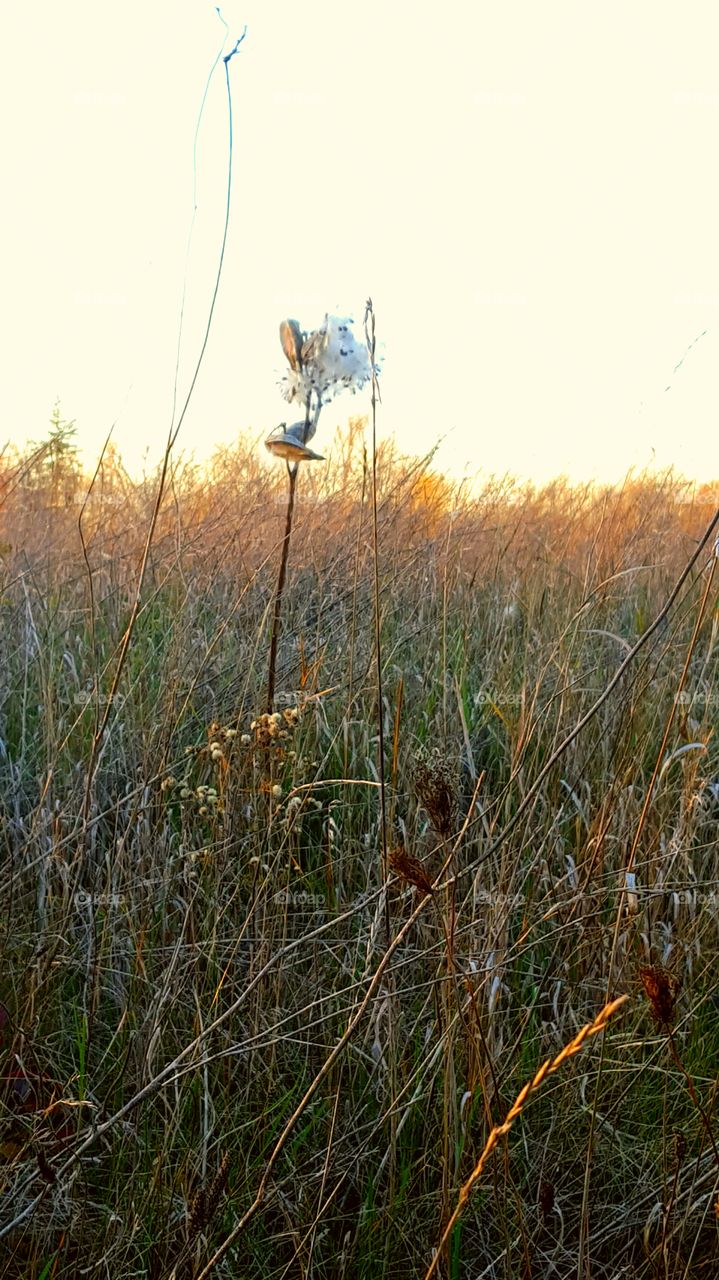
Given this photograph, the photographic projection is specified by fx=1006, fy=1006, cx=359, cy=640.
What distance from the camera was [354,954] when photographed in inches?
64.0

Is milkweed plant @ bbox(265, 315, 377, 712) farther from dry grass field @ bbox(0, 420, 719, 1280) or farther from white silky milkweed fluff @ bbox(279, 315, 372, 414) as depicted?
dry grass field @ bbox(0, 420, 719, 1280)

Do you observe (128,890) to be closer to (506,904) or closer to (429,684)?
(506,904)

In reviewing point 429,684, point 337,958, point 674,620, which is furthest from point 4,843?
point 674,620

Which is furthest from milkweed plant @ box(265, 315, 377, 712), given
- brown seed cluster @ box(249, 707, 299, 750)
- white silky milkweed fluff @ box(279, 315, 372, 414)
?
brown seed cluster @ box(249, 707, 299, 750)

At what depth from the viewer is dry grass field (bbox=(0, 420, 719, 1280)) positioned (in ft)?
3.93

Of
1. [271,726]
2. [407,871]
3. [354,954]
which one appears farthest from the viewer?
[354,954]

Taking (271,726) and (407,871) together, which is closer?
(407,871)

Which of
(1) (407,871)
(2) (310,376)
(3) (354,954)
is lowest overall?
(3) (354,954)

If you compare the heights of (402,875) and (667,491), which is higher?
(667,491)

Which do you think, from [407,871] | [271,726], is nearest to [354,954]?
[271,726]

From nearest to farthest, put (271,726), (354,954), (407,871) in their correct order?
1. (407,871)
2. (271,726)
3. (354,954)

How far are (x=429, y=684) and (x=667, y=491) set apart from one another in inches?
96.3

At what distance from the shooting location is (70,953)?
1.62 m

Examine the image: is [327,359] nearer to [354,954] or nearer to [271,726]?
[271,726]
